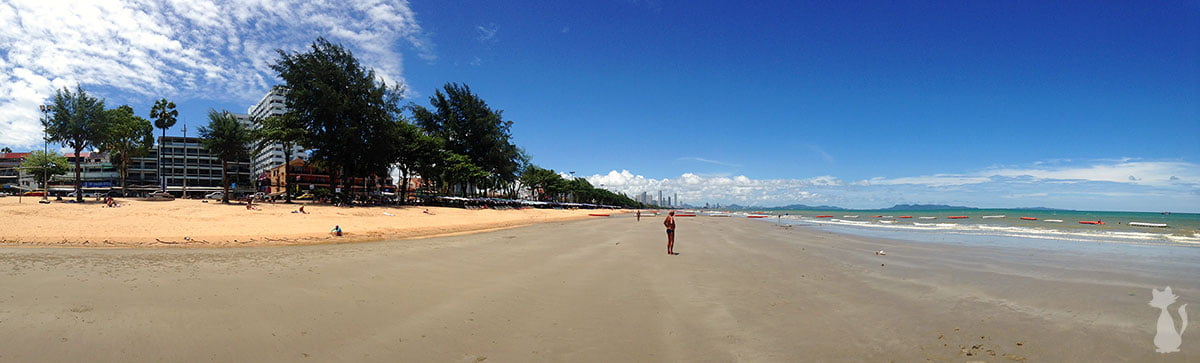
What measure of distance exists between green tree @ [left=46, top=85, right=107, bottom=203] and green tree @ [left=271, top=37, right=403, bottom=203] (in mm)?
13028

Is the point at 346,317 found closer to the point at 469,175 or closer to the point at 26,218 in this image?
the point at 26,218

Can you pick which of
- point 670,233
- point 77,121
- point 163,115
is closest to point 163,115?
point 163,115

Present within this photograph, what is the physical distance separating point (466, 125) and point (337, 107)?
2279 centimetres

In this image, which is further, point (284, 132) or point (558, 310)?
→ point (284, 132)

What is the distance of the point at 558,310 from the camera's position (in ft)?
23.5

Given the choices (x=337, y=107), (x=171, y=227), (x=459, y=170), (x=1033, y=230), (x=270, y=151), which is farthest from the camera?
(x=270, y=151)

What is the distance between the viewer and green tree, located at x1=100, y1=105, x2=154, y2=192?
1561 inches

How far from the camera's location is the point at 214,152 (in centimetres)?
4372

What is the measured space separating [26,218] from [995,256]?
134ft

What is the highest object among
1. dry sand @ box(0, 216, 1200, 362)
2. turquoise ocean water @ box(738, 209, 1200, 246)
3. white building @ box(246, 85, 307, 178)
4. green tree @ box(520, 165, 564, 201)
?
white building @ box(246, 85, 307, 178)

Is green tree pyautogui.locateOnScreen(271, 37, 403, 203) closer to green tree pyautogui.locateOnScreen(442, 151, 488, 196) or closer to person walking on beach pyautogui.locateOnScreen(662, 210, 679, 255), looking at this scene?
green tree pyautogui.locateOnScreen(442, 151, 488, 196)

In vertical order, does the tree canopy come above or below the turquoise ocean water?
above

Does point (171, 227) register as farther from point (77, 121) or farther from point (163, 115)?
point (163, 115)

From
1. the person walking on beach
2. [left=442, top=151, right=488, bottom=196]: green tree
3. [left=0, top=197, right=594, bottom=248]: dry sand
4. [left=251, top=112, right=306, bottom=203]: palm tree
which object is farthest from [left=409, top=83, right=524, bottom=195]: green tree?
the person walking on beach
